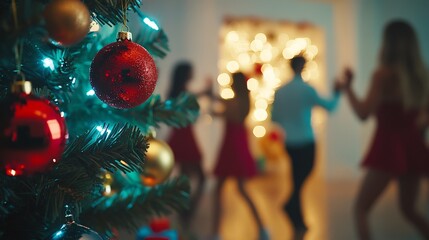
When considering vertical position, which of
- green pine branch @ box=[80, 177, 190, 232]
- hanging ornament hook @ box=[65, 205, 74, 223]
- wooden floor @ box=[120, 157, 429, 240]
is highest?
hanging ornament hook @ box=[65, 205, 74, 223]

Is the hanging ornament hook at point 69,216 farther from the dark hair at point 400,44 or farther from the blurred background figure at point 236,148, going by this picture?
the blurred background figure at point 236,148

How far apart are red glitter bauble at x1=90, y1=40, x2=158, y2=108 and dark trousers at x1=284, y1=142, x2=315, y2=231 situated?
2220 mm

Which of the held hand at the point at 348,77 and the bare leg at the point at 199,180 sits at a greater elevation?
the held hand at the point at 348,77

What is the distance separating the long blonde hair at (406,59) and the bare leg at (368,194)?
0.45 metres

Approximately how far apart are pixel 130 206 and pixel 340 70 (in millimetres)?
5744

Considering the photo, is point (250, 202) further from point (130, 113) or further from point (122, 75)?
point (122, 75)

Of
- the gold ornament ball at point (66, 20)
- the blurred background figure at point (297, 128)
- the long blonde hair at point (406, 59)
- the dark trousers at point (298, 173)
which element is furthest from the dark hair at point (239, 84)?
the gold ornament ball at point (66, 20)

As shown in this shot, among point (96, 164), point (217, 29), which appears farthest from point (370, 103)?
point (217, 29)

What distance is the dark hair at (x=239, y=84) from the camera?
3.05 metres

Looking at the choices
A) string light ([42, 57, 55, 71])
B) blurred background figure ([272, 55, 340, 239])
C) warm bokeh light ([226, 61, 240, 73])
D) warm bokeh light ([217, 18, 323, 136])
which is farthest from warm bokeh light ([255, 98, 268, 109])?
string light ([42, 57, 55, 71])

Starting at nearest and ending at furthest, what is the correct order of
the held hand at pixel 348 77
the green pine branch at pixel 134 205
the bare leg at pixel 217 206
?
the green pine branch at pixel 134 205 < the held hand at pixel 348 77 < the bare leg at pixel 217 206

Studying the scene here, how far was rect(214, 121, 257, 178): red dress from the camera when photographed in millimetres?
3148

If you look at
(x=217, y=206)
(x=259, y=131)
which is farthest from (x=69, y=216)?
(x=259, y=131)

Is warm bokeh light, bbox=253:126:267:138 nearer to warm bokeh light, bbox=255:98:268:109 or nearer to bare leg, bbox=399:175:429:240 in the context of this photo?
warm bokeh light, bbox=255:98:268:109
